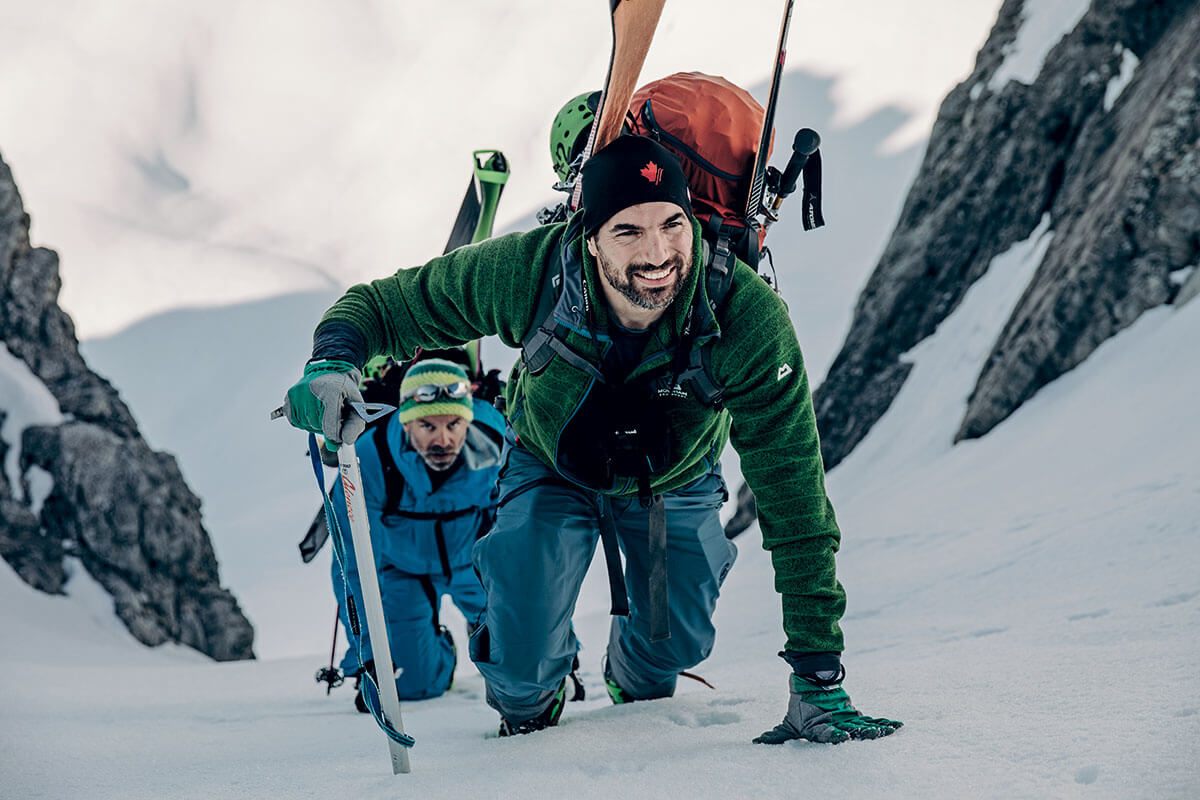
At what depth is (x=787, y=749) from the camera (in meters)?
2.54

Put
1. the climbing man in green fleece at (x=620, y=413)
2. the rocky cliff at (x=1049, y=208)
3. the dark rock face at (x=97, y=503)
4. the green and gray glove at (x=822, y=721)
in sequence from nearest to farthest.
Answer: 1. the green and gray glove at (x=822, y=721)
2. the climbing man in green fleece at (x=620, y=413)
3. the rocky cliff at (x=1049, y=208)
4. the dark rock face at (x=97, y=503)

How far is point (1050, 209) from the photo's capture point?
15.7 metres

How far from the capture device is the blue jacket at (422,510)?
5598 millimetres

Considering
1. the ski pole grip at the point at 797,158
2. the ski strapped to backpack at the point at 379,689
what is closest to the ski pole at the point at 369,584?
the ski strapped to backpack at the point at 379,689

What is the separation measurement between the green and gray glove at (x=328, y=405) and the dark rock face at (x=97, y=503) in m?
14.6

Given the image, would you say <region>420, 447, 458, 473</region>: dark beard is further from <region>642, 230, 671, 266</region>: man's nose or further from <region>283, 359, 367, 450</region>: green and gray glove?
<region>642, 230, 671, 266</region>: man's nose

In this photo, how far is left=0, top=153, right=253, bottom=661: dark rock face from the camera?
51.2ft

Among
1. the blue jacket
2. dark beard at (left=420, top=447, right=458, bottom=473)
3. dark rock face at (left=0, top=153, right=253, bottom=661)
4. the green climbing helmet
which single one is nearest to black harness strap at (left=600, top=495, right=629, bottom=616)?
the green climbing helmet

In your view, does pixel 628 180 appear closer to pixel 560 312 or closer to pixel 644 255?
pixel 644 255

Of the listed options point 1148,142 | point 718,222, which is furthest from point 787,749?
point 1148,142

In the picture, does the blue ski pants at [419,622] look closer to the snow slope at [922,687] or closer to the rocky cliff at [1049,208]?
the snow slope at [922,687]

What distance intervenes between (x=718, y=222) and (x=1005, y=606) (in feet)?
10.5

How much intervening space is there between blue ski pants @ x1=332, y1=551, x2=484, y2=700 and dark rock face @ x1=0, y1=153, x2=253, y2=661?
454 inches

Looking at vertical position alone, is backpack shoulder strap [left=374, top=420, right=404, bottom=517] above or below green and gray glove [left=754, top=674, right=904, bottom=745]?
above
